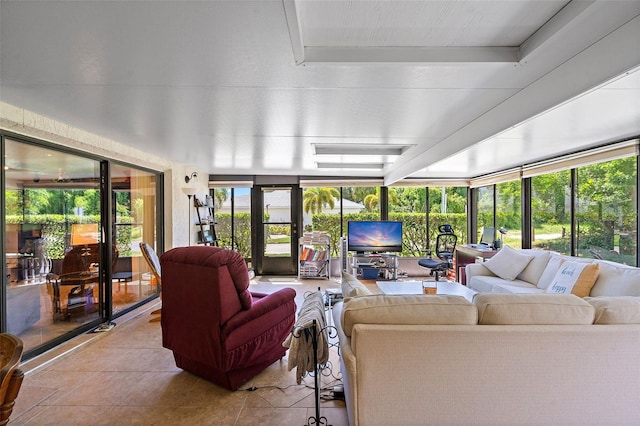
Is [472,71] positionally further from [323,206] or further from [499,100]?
[323,206]

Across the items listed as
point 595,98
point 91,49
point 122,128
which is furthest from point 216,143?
point 595,98

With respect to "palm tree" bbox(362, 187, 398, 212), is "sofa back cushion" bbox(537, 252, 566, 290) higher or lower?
lower

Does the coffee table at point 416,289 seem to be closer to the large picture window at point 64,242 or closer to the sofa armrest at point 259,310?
the sofa armrest at point 259,310

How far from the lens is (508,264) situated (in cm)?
425

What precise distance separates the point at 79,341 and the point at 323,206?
4780 mm

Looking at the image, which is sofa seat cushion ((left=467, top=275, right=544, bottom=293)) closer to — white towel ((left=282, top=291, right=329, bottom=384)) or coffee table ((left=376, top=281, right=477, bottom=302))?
coffee table ((left=376, top=281, right=477, bottom=302))

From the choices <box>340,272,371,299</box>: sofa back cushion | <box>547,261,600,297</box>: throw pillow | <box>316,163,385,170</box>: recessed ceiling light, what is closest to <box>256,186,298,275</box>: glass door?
<box>316,163,385,170</box>: recessed ceiling light

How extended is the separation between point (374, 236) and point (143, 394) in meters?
4.72

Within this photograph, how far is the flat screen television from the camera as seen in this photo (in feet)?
20.3

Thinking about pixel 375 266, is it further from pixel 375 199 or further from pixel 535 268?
pixel 535 268

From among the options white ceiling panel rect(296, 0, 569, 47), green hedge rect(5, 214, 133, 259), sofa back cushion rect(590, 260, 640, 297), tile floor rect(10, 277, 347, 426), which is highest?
white ceiling panel rect(296, 0, 569, 47)

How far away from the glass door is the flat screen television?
1287mm

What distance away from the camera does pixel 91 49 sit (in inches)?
63.3

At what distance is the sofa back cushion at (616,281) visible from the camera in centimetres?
261
